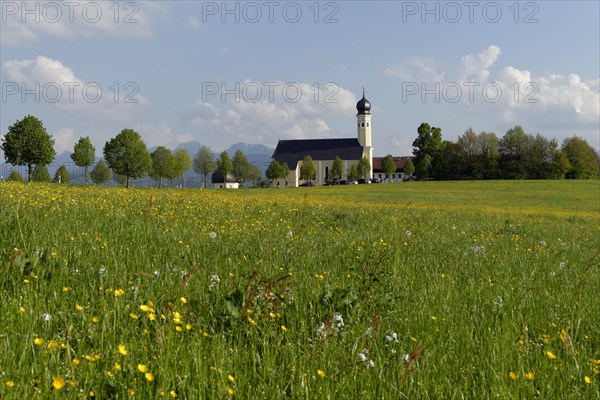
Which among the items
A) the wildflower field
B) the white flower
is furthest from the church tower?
the white flower

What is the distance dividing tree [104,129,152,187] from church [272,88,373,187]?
3358 inches

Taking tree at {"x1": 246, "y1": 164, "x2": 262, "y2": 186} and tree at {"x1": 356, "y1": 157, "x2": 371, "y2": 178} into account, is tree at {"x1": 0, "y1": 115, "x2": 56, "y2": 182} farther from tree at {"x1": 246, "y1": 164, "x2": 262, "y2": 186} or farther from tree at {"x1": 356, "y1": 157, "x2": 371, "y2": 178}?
tree at {"x1": 356, "y1": 157, "x2": 371, "y2": 178}

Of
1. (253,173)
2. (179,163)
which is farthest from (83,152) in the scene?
(253,173)

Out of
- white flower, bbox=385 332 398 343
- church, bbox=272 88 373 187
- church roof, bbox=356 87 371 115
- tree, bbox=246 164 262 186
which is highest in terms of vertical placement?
church roof, bbox=356 87 371 115

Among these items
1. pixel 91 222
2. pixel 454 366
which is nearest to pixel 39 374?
pixel 454 366

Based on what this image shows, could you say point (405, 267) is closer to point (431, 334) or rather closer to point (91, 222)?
point (431, 334)

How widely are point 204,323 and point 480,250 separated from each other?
5972mm

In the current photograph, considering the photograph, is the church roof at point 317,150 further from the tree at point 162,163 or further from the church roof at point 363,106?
the tree at point 162,163

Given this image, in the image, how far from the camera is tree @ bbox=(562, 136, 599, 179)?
105938 mm

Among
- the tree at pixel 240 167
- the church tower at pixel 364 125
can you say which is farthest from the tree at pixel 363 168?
the church tower at pixel 364 125

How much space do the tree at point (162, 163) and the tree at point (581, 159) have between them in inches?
3704

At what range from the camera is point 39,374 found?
2430 mm

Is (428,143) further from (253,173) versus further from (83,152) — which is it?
(83,152)

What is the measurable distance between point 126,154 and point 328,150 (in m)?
101
